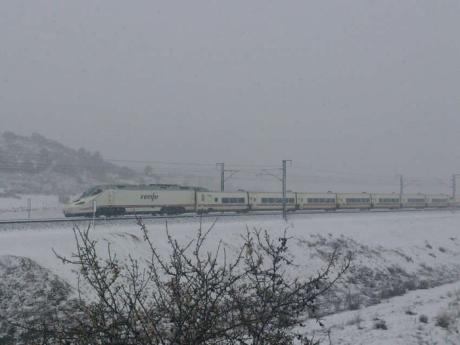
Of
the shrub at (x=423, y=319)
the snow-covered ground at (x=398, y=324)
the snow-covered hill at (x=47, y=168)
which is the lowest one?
the snow-covered ground at (x=398, y=324)

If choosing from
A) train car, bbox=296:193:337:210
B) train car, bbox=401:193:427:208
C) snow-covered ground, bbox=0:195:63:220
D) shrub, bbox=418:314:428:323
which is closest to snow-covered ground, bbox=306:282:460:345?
shrub, bbox=418:314:428:323

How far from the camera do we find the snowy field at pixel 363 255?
50.8ft

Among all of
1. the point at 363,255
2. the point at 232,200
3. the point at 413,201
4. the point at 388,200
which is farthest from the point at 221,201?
the point at 413,201

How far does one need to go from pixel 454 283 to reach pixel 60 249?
21025mm

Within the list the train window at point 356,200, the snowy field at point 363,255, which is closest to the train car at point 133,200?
the snowy field at point 363,255

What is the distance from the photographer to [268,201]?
38.8 metres

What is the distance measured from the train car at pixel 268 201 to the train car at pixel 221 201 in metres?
0.75

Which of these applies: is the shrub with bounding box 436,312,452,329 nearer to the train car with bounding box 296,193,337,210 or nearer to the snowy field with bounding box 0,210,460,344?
the snowy field with bounding box 0,210,460,344

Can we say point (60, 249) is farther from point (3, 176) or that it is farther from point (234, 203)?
point (3, 176)

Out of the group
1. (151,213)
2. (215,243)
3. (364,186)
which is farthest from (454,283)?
(364,186)

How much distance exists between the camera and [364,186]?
17438cm

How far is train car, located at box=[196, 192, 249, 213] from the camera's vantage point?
34125mm

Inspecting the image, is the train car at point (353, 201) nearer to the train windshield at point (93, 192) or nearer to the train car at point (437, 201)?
the train car at point (437, 201)

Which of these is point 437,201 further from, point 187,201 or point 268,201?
point 187,201
